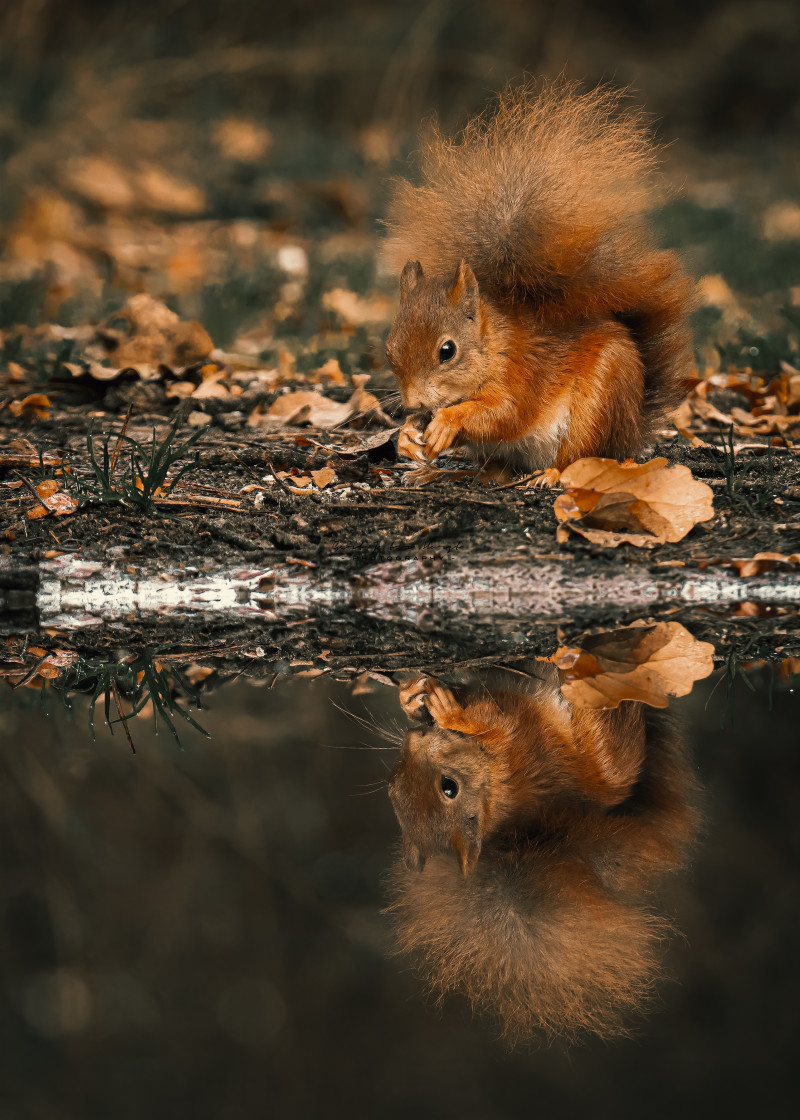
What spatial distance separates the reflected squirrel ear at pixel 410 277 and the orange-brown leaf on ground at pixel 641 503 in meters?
0.79

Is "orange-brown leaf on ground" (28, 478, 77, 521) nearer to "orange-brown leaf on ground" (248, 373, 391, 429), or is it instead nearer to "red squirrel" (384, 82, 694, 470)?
"red squirrel" (384, 82, 694, 470)

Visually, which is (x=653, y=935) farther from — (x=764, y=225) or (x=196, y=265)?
(x=764, y=225)

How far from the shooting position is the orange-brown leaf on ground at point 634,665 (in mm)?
1976

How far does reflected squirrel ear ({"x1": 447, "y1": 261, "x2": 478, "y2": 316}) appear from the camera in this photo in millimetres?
3055

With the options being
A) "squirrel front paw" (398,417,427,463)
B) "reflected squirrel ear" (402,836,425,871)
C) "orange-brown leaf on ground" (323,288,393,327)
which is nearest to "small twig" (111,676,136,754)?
"reflected squirrel ear" (402,836,425,871)

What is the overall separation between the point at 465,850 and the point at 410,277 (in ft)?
6.86

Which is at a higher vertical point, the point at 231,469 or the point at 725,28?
the point at 725,28

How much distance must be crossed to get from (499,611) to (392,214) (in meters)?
1.59

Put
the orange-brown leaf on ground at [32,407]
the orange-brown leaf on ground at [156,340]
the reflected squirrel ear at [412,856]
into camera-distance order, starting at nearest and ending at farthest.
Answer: the reflected squirrel ear at [412,856], the orange-brown leaf on ground at [32,407], the orange-brown leaf on ground at [156,340]

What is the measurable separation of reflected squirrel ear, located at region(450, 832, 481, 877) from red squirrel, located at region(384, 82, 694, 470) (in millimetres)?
1697

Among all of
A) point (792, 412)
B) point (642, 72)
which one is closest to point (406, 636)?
point (792, 412)

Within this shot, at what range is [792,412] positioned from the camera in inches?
168

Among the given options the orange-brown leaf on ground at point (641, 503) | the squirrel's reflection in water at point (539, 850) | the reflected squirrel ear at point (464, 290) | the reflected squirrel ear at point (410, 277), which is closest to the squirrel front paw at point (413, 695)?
the squirrel's reflection in water at point (539, 850)

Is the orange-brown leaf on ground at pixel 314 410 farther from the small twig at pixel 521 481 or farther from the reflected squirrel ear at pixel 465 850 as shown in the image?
the reflected squirrel ear at pixel 465 850
